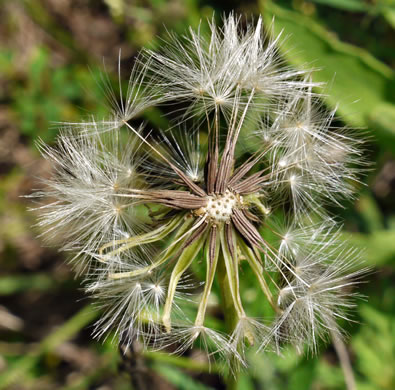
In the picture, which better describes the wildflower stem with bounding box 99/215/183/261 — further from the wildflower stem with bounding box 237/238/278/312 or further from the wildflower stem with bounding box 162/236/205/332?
the wildflower stem with bounding box 237/238/278/312

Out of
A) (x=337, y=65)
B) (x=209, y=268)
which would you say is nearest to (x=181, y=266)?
(x=209, y=268)

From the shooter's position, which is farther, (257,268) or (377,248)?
(377,248)

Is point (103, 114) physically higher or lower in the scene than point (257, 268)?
lower

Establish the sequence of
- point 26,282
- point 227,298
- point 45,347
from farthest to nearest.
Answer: point 26,282 → point 45,347 → point 227,298

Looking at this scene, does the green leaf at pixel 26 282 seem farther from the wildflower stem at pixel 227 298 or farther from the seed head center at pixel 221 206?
the seed head center at pixel 221 206

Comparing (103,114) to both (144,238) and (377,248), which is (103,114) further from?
(377,248)

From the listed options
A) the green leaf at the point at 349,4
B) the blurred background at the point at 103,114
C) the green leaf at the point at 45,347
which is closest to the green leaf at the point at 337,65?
the blurred background at the point at 103,114

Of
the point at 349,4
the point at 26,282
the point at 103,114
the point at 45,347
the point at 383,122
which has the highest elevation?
the point at 349,4

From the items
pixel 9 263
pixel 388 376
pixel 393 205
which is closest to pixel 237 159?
pixel 388 376

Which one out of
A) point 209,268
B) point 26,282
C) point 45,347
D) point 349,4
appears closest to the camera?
point 209,268
